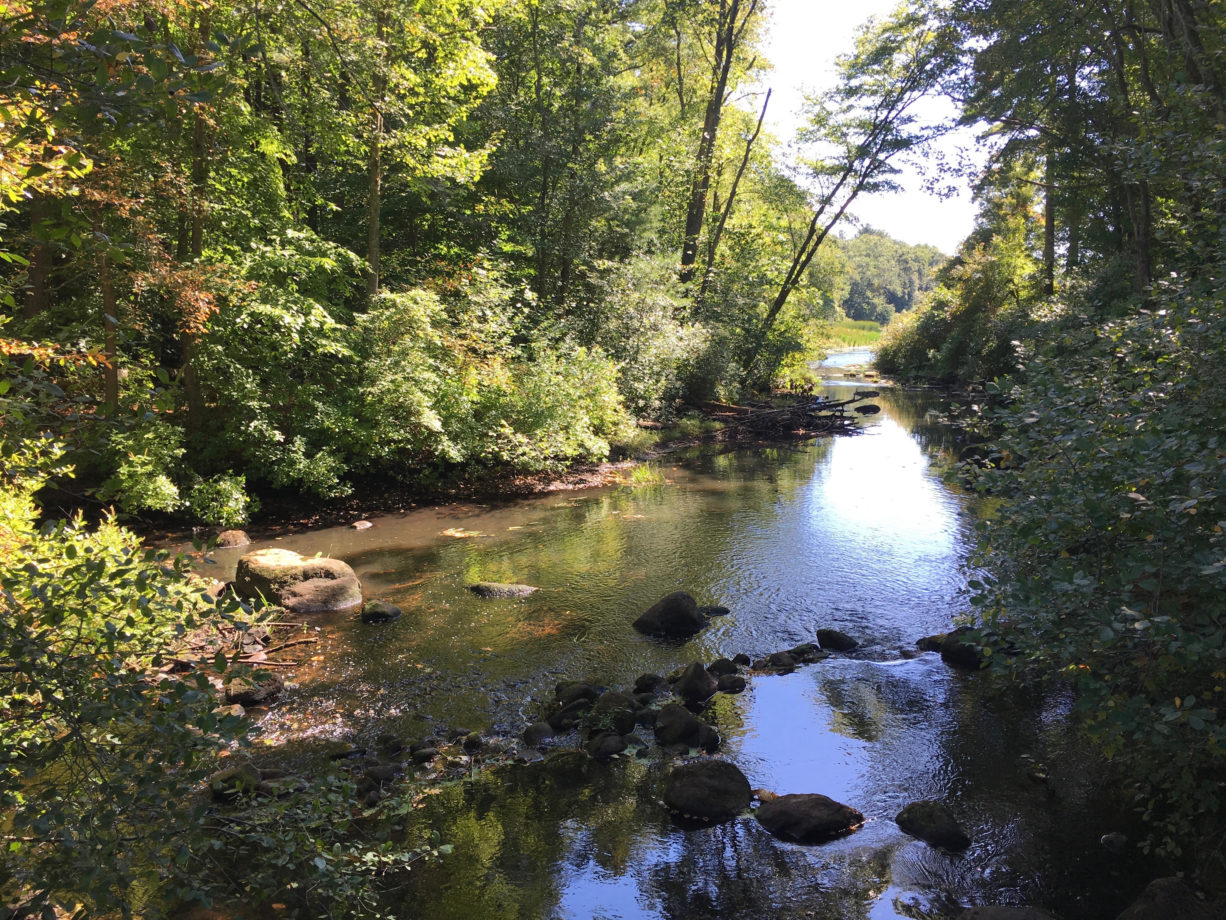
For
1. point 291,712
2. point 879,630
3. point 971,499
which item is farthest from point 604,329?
point 291,712

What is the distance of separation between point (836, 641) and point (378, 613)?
5.76 m

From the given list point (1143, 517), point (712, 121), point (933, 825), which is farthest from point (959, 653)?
point (712, 121)

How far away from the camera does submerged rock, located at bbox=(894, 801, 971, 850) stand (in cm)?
507

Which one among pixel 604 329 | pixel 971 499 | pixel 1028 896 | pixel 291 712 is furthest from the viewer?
pixel 604 329

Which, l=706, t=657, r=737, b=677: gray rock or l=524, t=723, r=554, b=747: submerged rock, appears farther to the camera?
l=706, t=657, r=737, b=677: gray rock

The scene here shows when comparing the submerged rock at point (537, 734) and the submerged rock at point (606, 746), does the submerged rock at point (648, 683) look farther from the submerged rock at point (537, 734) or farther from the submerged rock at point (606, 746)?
the submerged rock at point (537, 734)

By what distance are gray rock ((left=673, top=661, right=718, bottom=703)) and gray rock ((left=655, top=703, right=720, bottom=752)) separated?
0.50 meters

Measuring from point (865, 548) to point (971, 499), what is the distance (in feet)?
15.2

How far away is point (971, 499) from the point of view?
15328 millimetres

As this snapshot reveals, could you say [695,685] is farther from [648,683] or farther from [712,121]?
[712,121]

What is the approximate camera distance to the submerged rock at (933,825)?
200 inches

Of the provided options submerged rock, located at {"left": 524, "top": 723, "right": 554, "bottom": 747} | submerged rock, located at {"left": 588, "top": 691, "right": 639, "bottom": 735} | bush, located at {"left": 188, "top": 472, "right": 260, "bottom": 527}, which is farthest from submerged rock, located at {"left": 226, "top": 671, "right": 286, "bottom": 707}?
bush, located at {"left": 188, "top": 472, "right": 260, "bottom": 527}

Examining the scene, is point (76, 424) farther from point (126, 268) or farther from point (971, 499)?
point (971, 499)

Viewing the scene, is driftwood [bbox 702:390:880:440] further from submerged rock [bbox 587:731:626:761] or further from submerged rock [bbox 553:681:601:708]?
submerged rock [bbox 587:731:626:761]
